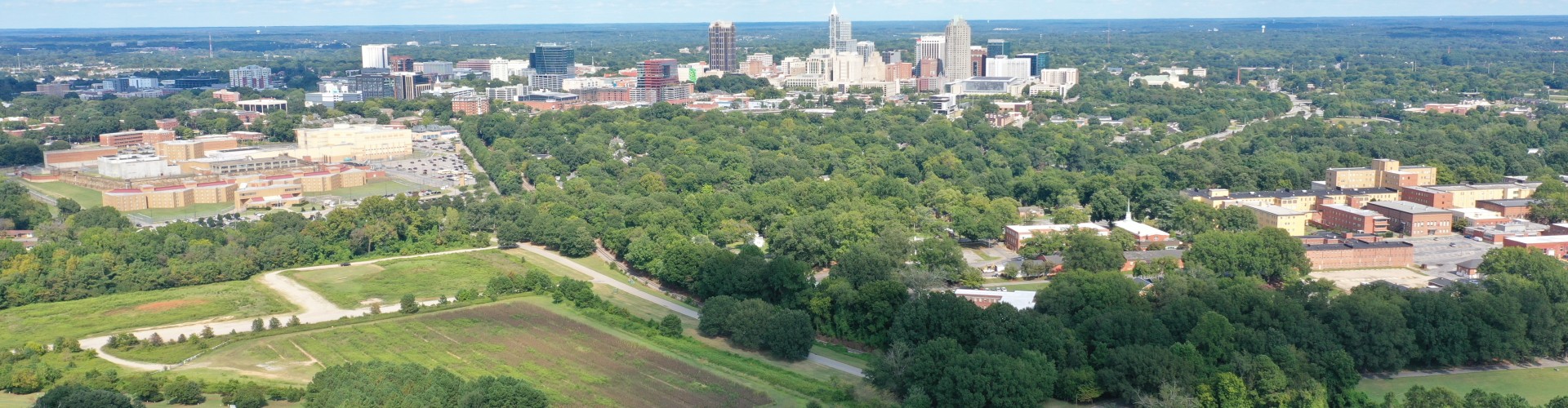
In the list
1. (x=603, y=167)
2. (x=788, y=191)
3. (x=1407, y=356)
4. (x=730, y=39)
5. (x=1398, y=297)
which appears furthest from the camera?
(x=730, y=39)

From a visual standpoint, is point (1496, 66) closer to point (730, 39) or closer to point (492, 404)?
point (730, 39)

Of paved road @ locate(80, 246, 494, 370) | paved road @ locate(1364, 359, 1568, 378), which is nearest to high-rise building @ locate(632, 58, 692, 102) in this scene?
paved road @ locate(80, 246, 494, 370)

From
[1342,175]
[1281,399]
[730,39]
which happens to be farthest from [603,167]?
[730,39]

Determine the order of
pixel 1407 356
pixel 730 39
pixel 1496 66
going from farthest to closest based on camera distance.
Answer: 1. pixel 730 39
2. pixel 1496 66
3. pixel 1407 356

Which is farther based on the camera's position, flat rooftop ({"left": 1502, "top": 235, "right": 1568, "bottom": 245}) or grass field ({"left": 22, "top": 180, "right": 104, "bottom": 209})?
grass field ({"left": 22, "top": 180, "right": 104, "bottom": 209})

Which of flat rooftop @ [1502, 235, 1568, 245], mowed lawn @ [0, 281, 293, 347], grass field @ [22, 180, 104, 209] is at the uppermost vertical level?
flat rooftop @ [1502, 235, 1568, 245]

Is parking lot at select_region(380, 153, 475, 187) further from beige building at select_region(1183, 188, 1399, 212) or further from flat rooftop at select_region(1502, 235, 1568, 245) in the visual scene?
flat rooftop at select_region(1502, 235, 1568, 245)
